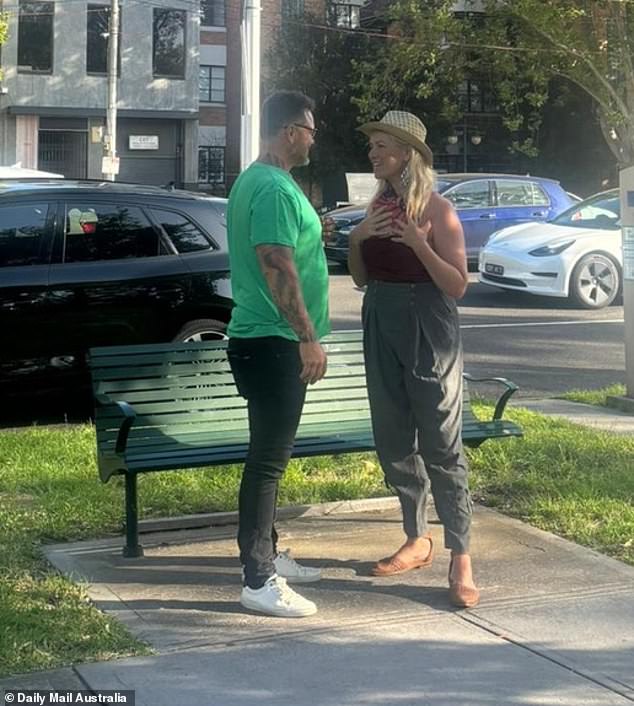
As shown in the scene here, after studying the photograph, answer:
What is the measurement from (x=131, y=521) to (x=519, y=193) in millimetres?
16476

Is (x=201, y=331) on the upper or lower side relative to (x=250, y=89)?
lower

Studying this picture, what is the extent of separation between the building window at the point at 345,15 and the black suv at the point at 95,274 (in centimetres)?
3284

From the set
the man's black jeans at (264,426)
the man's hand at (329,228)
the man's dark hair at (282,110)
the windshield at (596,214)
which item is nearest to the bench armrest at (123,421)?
the man's black jeans at (264,426)

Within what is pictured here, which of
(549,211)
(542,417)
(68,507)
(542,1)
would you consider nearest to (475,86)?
(542,1)

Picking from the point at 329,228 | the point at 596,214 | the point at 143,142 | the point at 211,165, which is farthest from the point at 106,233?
the point at 211,165

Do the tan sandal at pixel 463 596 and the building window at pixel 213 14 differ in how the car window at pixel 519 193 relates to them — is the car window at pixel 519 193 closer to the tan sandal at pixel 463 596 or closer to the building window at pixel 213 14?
the tan sandal at pixel 463 596

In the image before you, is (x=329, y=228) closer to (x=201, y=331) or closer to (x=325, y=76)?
(x=201, y=331)

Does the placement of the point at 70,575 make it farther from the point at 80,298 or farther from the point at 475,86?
the point at 475,86

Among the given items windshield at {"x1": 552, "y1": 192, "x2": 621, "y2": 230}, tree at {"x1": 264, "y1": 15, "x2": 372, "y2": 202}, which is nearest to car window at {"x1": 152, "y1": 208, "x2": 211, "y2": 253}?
windshield at {"x1": 552, "y1": 192, "x2": 621, "y2": 230}

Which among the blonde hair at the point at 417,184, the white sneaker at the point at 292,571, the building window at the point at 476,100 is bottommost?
the white sneaker at the point at 292,571

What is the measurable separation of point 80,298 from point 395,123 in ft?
12.3

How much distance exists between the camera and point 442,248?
4281 mm

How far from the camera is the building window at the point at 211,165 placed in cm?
4375

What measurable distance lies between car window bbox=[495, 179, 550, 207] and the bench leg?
16.0 meters
